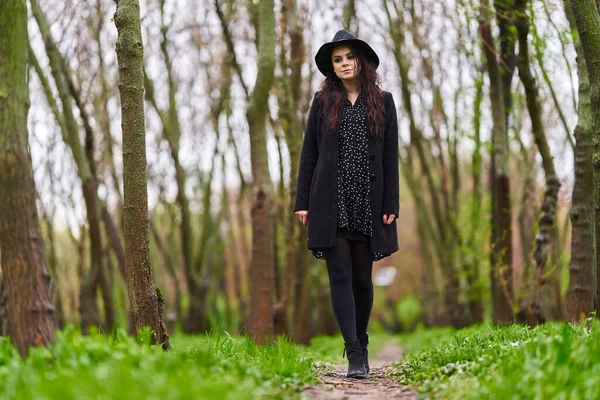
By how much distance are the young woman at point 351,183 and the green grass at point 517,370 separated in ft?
2.47

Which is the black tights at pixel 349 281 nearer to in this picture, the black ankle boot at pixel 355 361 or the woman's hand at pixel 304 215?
the black ankle boot at pixel 355 361

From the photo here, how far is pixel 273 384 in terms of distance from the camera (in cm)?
414

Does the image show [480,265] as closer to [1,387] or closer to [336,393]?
[336,393]

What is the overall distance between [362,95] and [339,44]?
1.47 feet

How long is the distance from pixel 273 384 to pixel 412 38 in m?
12.7

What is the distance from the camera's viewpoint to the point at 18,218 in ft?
15.7

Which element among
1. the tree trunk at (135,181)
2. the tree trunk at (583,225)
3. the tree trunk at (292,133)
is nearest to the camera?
the tree trunk at (135,181)

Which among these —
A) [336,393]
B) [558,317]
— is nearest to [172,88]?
[558,317]

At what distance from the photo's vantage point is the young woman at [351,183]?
537 centimetres

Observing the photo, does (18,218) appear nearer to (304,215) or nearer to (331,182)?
(304,215)

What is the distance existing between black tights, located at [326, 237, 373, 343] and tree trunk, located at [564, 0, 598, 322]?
2666 mm

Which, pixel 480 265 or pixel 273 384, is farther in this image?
pixel 480 265

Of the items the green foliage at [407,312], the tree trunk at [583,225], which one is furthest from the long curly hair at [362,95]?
the green foliage at [407,312]

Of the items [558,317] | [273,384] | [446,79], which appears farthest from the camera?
[558,317]
